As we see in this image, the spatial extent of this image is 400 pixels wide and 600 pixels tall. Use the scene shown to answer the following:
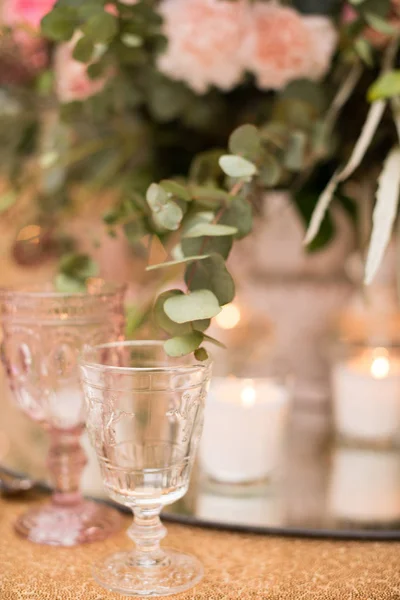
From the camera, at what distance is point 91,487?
2.38ft

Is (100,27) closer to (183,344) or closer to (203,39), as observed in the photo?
(203,39)

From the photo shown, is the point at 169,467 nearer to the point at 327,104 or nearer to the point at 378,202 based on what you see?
the point at 378,202

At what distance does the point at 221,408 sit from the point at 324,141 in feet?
0.89

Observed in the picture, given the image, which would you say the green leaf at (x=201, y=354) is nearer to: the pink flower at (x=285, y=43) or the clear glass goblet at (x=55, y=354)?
the clear glass goblet at (x=55, y=354)

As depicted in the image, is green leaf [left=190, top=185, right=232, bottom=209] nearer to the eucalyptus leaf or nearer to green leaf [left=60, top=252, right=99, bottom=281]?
the eucalyptus leaf

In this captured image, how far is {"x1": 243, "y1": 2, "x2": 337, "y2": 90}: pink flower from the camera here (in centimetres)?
69

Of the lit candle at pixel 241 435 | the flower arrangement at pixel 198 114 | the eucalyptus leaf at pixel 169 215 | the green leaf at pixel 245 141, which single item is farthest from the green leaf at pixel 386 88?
the lit candle at pixel 241 435

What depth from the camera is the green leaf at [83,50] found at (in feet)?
2.06

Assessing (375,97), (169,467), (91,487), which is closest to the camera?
(169,467)

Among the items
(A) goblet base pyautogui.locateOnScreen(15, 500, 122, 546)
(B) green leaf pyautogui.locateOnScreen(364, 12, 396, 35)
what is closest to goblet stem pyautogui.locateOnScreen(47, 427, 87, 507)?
(A) goblet base pyautogui.locateOnScreen(15, 500, 122, 546)

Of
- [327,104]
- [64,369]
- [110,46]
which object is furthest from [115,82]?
[64,369]

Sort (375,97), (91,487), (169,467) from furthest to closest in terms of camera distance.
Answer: (91,487) → (375,97) → (169,467)

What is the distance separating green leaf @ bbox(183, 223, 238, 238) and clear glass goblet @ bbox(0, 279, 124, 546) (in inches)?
4.7

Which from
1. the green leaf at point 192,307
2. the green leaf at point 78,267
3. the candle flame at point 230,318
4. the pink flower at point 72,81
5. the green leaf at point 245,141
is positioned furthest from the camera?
the candle flame at point 230,318
